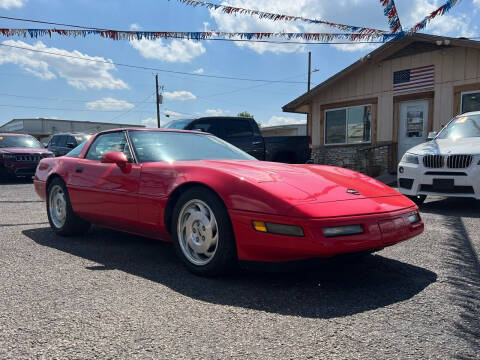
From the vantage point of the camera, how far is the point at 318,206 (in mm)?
2654

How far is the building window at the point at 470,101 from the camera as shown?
35.5ft

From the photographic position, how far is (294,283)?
2846 millimetres

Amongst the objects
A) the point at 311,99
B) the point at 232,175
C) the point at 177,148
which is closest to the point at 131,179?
the point at 177,148

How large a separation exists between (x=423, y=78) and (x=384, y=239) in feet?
35.3

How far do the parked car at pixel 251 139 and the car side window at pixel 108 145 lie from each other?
5.10 metres

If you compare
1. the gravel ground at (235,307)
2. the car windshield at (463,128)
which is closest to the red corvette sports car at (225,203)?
the gravel ground at (235,307)

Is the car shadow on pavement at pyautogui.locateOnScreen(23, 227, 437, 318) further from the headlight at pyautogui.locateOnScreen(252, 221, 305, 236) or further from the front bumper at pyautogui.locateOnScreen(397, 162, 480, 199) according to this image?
the front bumper at pyautogui.locateOnScreen(397, 162, 480, 199)

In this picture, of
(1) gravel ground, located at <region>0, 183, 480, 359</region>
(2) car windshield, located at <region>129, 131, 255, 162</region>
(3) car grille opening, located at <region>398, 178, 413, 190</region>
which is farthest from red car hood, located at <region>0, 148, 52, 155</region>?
(3) car grille opening, located at <region>398, 178, 413, 190</region>

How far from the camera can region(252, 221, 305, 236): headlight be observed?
254 cm

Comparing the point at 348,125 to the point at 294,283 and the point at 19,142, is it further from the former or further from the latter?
the point at 294,283

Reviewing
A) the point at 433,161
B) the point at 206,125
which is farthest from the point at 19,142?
the point at 433,161

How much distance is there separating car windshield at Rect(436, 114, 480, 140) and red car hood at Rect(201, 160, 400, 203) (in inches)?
166

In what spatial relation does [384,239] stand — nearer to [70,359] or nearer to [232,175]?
[232,175]

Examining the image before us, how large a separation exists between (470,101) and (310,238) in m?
10.5
